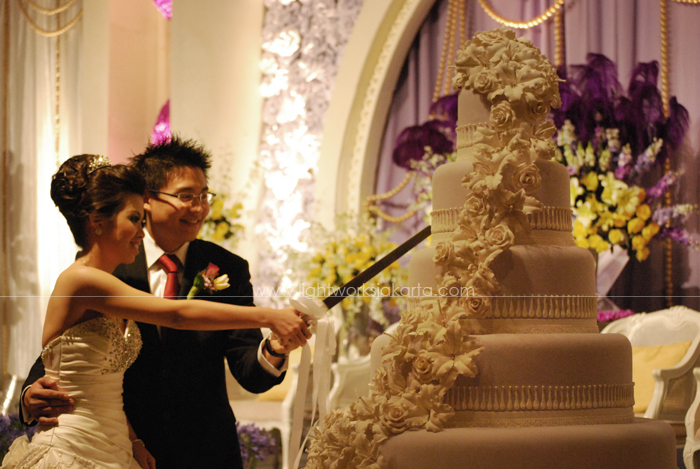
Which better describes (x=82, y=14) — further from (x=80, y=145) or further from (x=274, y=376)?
(x=274, y=376)

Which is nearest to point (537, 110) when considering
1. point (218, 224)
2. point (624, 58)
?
point (624, 58)

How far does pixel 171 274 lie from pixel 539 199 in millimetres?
1130

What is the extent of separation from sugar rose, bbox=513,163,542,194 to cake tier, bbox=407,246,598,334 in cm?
16

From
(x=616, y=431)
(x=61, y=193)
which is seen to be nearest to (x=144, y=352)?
(x=61, y=193)

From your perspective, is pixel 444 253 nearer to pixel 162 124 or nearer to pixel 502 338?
pixel 502 338

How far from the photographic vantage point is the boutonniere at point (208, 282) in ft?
6.52

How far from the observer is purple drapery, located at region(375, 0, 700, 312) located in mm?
3625

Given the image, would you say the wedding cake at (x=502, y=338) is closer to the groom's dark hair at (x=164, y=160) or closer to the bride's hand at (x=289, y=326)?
the bride's hand at (x=289, y=326)

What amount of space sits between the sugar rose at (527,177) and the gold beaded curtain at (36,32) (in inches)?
101

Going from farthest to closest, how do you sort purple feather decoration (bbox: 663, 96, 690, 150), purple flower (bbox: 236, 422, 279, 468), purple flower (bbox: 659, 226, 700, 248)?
purple feather decoration (bbox: 663, 96, 690, 150) → purple flower (bbox: 659, 226, 700, 248) → purple flower (bbox: 236, 422, 279, 468)

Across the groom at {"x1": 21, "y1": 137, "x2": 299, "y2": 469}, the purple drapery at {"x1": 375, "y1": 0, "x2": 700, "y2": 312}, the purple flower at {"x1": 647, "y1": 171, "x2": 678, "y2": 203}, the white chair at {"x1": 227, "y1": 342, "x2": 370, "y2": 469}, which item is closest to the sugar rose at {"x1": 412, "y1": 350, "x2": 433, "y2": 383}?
the groom at {"x1": 21, "y1": 137, "x2": 299, "y2": 469}

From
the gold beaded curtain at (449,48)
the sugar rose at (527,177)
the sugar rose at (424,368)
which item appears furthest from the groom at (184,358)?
the gold beaded curtain at (449,48)

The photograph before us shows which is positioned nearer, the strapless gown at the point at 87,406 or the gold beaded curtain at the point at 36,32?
the strapless gown at the point at 87,406

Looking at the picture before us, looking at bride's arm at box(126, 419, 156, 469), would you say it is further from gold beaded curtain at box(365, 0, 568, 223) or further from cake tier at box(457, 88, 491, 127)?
gold beaded curtain at box(365, 0, 568, 223)
